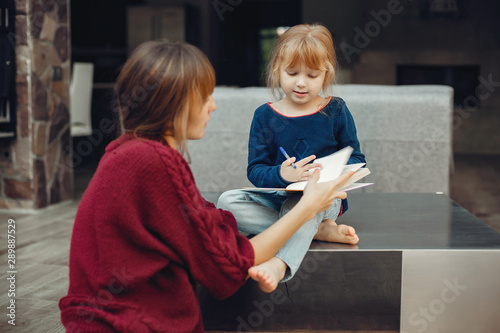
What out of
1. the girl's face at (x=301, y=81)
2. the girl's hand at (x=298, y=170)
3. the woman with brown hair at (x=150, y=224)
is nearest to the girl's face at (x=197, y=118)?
the woman with brown hair at (x=150, y=224)

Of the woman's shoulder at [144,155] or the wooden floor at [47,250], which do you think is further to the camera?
the wooden floor at [47,250]

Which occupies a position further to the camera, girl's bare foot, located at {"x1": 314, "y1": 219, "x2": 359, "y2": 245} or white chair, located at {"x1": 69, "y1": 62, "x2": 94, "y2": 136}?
white chair, located at {"x1": 69, "y1": 62, "x2": 94, "y2": 136}

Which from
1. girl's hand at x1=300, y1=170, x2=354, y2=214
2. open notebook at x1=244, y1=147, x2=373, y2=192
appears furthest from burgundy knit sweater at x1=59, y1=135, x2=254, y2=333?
open notebook at x1=244, y1=147, x2=373, y2=192

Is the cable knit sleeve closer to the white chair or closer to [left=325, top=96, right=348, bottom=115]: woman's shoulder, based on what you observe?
[left=325, top=96, right=348, bottom=115]: woman's shoulder

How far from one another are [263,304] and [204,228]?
2.52 feet

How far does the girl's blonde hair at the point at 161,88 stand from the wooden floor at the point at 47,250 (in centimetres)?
81

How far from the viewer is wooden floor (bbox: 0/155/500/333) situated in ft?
5.05

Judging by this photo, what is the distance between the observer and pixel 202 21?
7.03 meters

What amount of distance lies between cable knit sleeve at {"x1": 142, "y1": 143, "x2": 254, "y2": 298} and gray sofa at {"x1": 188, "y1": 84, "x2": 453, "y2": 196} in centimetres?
157

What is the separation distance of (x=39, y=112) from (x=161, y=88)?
234 centimetres

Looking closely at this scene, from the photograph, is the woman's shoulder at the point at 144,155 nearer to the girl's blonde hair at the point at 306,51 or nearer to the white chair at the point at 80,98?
the girl's blonde hair at the point at 306,51

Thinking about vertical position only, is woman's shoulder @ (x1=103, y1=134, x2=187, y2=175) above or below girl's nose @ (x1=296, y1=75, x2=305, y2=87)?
below

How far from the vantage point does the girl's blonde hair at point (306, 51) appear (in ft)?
4.51

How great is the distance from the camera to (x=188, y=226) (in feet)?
2.84
